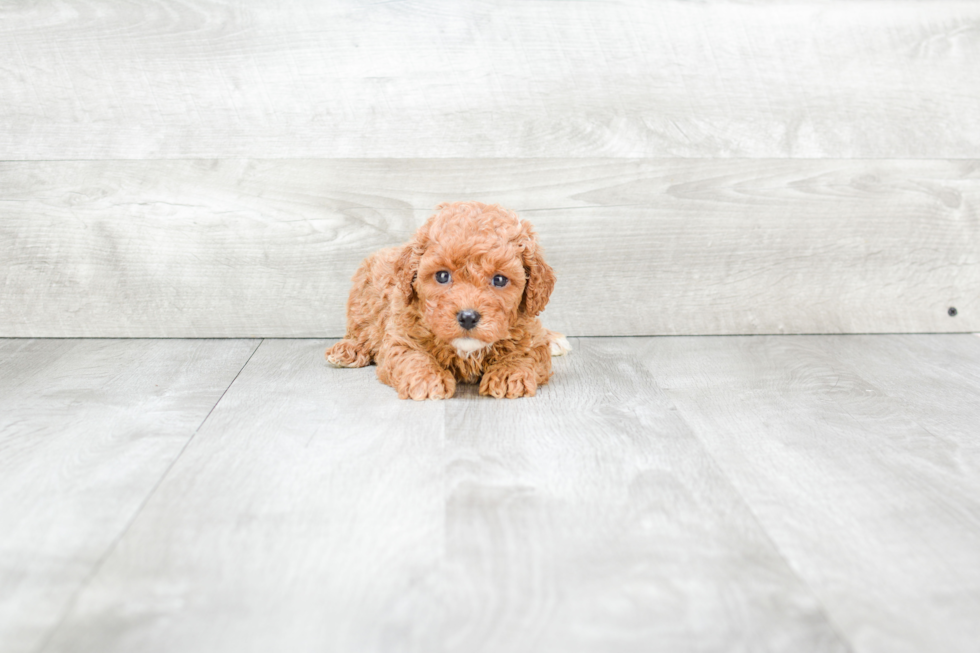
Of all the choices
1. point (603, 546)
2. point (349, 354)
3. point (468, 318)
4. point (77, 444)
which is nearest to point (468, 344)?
point (468, 318)

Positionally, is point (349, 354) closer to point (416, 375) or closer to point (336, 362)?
point (336, 362)

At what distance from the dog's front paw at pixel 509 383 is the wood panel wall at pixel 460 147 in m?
0.52

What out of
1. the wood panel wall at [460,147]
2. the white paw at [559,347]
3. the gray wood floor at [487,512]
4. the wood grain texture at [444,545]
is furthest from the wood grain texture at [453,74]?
the wood grain texture at [444,545]

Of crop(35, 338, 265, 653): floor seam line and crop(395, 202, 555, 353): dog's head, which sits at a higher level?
crop(395, 202, 555, 353): dog's head

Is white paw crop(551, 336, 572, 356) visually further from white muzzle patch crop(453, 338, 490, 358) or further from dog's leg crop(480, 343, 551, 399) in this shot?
white muzzle patch crop(453, 338, 490, 358)

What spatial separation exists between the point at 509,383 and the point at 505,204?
0.62m

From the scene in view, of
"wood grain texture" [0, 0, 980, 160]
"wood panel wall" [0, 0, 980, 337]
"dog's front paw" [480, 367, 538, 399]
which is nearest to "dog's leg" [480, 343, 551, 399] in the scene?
"dog's front paw" [480, 367, 538, 399]

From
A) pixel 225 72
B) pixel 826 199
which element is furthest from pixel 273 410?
pixel 826 199

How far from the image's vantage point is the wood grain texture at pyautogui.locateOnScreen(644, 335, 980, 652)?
969 mm

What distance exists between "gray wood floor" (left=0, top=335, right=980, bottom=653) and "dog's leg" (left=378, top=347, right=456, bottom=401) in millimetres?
38

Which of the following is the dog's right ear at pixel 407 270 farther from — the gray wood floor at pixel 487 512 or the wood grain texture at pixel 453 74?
the wood grain texture at pixel 453 74

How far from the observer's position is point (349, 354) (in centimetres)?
187

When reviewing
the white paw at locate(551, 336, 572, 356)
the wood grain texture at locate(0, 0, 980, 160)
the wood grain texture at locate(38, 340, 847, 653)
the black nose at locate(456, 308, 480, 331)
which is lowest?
the white paw at locate(551, 336, 572, 356)

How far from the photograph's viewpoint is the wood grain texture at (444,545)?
2.94ft
